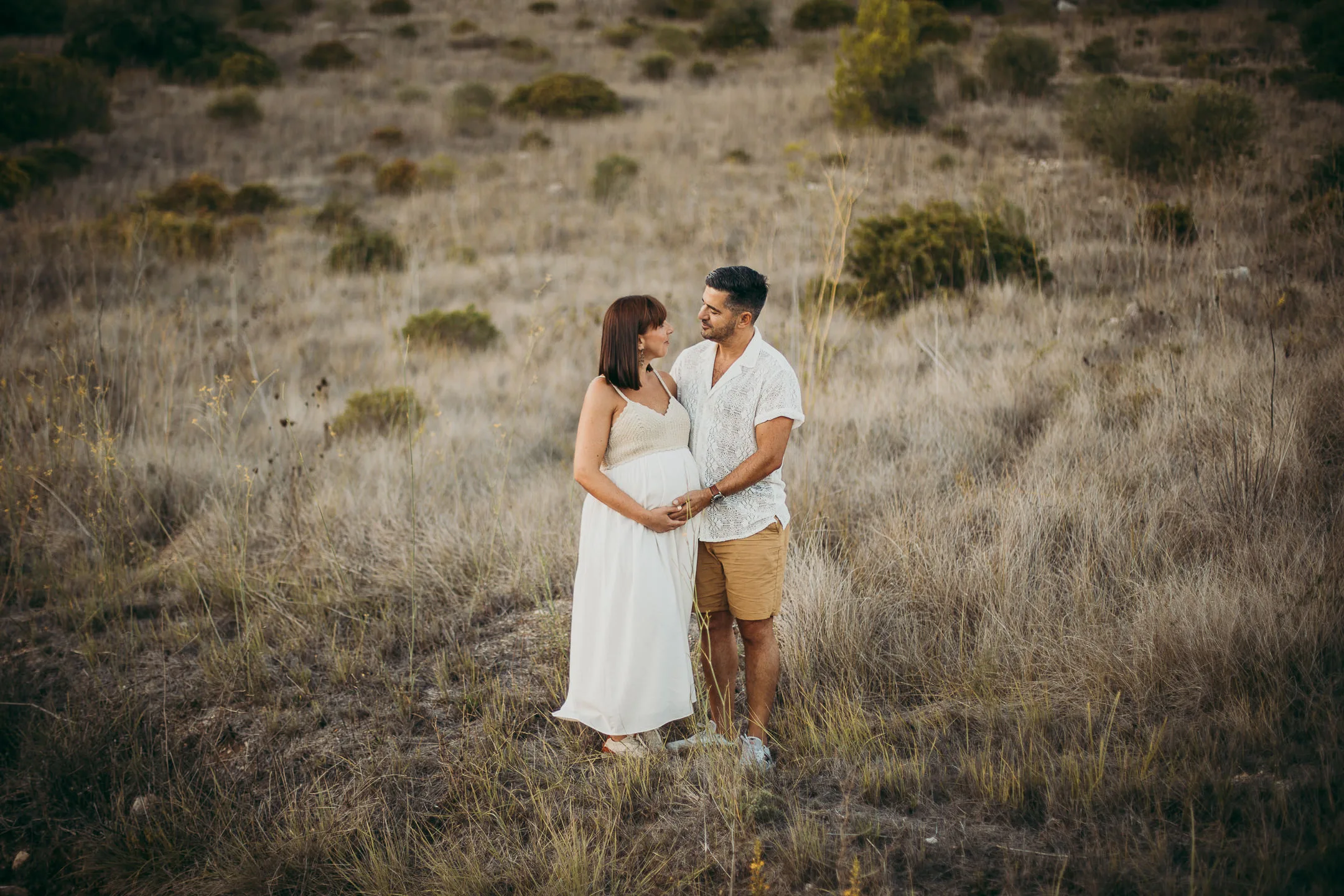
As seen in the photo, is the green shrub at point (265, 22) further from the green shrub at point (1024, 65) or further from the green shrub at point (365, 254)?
the green shrub at point (1024, 65)

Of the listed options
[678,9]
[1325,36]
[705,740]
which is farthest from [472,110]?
[705,740]

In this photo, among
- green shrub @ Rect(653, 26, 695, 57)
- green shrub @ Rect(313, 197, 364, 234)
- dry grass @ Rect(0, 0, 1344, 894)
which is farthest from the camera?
green shrub @ Rect(653, 26, 695, 57)

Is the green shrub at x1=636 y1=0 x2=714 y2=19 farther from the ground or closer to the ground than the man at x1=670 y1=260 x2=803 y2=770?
farther from the ground

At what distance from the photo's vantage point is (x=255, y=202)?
16.3 meters

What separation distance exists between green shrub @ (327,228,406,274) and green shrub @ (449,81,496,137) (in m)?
9.44

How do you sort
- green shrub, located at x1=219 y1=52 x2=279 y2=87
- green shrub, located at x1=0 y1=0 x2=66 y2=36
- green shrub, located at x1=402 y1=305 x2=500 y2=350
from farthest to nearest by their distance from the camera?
1. green shrub, located at x1=0 y1=0 x2=66 y2=36
2. green shrub, located at x1=219 y1=52 x2=279 y2=87
3. green shrub, located at x1=402 y1=305 x2=500 y2=350

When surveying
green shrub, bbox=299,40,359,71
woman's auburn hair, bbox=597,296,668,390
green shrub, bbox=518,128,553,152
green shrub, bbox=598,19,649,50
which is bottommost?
woman's auburn hair, bbox=597,296,668,390

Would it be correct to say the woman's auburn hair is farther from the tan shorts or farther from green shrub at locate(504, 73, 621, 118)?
green shrub at locate(504, 73, 621, 118)

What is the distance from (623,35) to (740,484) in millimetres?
31586

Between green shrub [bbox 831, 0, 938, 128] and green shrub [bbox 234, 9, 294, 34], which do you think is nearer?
green shrub [bbox 831, 0, 938, 128]

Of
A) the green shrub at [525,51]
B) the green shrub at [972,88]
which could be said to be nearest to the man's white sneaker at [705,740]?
the green shrub at [972,88]

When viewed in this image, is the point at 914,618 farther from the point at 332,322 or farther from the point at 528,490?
the point at 332,322

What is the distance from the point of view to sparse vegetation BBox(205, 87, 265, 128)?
22062 mm

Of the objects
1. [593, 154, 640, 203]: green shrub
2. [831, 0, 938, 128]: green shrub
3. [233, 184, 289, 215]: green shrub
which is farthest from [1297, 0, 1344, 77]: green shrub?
[233, 184, 289, 215]: green shrub
